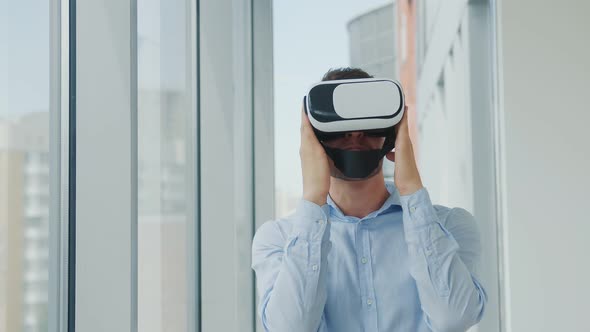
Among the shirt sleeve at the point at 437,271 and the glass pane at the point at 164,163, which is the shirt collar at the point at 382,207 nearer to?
the shirt sleeve at the point at 437,271

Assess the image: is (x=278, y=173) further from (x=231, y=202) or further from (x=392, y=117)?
(x=392, y=117)

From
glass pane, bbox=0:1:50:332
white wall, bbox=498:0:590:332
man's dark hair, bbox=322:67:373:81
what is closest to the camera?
glass pane, bbox=0:1:50:332

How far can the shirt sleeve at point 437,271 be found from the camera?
1115mm

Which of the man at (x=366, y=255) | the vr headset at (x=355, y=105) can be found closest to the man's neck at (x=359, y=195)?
the man at (x=366, y=255)

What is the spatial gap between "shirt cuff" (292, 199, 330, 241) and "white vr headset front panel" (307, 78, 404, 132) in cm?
14

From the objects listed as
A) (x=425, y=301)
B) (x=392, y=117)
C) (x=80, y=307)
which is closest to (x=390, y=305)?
(x=425, y=301)

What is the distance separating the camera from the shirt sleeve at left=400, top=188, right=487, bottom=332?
1.12 meters

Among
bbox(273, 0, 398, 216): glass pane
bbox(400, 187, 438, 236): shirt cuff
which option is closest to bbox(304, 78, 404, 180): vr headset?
bbox(400, 187, 438, 236): shirt cuff

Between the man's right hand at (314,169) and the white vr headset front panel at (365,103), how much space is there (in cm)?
6

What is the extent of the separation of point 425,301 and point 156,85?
0.82 meters

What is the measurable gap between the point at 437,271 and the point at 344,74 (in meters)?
0.37

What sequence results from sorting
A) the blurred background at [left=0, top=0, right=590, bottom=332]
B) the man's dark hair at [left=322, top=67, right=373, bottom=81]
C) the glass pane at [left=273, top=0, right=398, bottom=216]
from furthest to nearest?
the glass pane at [left=273, top=0, right=398, bottom=216] < the man's dark hair at [left=322, top=67, right=373, bottom=81] < the blurred background at [left=0, top=0, right=590, bottom=332]

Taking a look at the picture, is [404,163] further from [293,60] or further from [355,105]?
[293,60]

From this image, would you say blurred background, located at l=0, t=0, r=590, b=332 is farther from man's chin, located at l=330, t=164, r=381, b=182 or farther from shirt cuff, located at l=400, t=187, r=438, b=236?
shirt cuff, located at l=400, t=187, r=438, b=236
